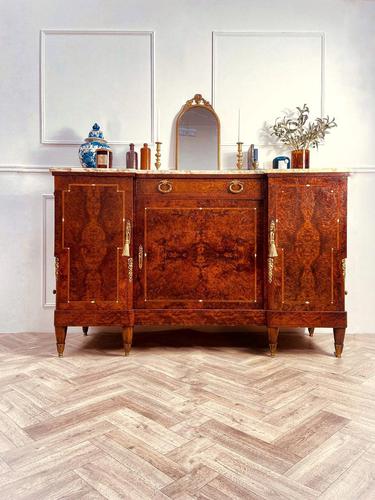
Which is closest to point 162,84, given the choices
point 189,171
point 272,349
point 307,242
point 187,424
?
point 189,171

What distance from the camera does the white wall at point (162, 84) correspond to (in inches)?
98.4

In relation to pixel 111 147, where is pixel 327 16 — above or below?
above

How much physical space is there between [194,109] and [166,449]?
2108 mm

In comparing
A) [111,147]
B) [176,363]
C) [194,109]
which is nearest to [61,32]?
[111,147]

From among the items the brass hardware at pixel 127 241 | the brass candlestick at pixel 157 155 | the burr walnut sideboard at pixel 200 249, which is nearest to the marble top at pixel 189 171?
the burr walnut sideboard at pixel 200 249

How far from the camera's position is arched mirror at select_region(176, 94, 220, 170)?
8.12 ft

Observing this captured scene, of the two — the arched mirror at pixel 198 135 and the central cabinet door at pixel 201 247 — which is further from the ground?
the arched mirror at pixel 198 135

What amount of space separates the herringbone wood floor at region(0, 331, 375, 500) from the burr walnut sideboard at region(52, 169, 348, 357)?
22cm

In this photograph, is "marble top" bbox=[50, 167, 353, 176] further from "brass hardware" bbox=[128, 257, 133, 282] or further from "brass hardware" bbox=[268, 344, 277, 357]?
"brass hardware" bbox=[268, 344, 277, 357]

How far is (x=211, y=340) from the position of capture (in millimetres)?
2354

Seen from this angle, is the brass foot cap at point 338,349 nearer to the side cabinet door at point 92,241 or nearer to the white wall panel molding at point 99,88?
the side cabinet door at point 92,241

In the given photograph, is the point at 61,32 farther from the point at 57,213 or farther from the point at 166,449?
the point at 166,449

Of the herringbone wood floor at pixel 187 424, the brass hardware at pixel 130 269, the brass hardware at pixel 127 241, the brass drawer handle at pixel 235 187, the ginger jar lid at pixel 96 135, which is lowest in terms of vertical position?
the herringbone wood floor at pixel 187 424

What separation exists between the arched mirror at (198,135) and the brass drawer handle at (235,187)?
51 cm
